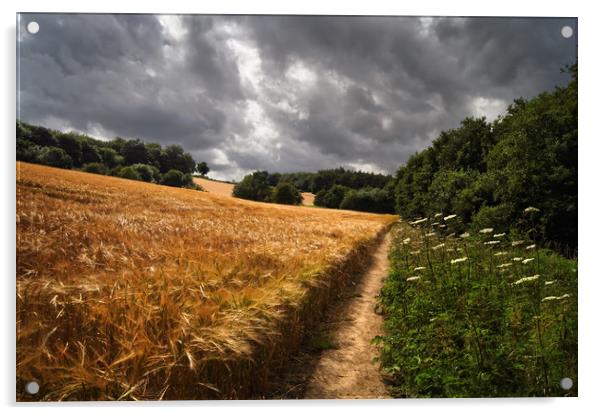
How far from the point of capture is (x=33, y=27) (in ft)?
12.9

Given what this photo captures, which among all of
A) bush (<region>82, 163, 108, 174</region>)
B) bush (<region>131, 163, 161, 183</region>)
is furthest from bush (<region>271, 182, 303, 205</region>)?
bush (<region>82, 163, 108, 174</region>)

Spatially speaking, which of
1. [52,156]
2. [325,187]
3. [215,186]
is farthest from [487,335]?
[52,156]

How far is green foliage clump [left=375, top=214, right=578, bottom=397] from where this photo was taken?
10.6ft

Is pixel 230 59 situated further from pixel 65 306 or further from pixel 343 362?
pixel 343 362

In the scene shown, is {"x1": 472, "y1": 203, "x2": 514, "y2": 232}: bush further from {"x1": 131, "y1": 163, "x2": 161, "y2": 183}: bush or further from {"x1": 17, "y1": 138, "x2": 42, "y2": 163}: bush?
{"x1": 17, "y1": 138, "x2": 42, "y2": 163}: bush

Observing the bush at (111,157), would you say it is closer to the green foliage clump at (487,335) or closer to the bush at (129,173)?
the bush at (129,173)

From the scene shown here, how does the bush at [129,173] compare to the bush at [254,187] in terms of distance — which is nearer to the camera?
the bush at [129,173]

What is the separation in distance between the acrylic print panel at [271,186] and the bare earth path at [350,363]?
20 millimetres

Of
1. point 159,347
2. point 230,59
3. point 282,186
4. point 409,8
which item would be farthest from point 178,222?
point 409,8

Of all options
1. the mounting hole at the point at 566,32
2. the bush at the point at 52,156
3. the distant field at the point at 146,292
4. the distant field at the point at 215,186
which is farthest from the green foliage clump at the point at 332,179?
the mounting hole at the point at 566,32

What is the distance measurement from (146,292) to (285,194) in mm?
2254

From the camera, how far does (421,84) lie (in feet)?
14.8

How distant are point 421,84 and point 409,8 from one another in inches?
33.3
